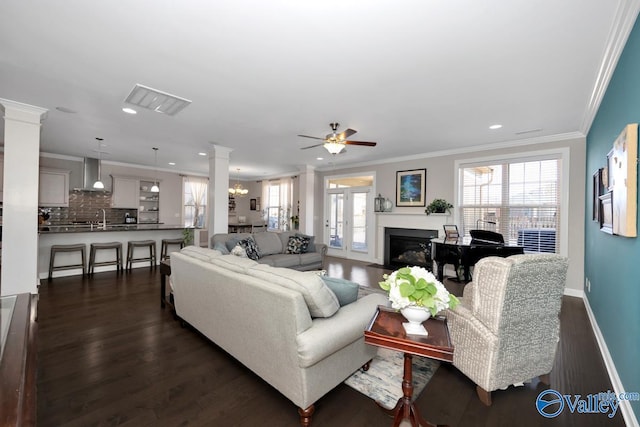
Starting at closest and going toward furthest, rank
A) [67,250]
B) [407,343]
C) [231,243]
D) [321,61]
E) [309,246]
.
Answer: [407,343], [321,61], [231,243], [67,250], [309,246]

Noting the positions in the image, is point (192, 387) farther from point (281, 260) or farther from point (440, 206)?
point (440, 206)

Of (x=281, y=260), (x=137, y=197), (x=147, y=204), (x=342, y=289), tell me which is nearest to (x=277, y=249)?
(x=281, y=260)

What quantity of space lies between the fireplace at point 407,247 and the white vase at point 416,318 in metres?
4.81

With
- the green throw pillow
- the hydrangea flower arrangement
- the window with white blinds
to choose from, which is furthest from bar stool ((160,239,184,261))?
the window with white blinds

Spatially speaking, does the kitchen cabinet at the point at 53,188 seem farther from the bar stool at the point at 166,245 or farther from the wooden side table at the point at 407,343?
the wooden side table at the point at 407,343

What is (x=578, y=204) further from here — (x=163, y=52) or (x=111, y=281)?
(x=111, y=281)

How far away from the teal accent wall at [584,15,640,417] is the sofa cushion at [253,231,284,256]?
4.56m

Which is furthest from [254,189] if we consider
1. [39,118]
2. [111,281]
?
[39,118]

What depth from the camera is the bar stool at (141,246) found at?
5.85 metres

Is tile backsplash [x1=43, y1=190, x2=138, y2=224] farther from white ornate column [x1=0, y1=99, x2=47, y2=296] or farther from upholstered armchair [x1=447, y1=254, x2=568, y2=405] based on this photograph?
upholstered armchair [x1=447, y1=254, x2=568, y2=405]

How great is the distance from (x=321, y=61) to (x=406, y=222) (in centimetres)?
470

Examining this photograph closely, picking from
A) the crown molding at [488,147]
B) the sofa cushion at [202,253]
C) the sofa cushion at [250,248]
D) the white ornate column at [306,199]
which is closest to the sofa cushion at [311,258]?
the sofa cushion at [250,248]

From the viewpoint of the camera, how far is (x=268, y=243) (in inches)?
215

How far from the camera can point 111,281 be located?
4.88 m
